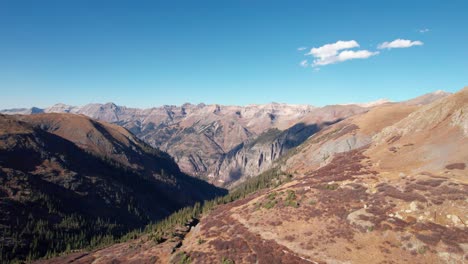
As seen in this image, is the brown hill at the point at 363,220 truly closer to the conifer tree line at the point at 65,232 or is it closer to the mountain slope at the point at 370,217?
the mountain slope at the point at 370,217

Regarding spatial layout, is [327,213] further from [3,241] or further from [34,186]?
[34,186]

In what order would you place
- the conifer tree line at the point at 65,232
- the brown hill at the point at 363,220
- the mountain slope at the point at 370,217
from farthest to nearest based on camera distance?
the conifer tree line at the point at 65,232, the brown hill at the point at 363,220, the mountain slope at the point at 370,217

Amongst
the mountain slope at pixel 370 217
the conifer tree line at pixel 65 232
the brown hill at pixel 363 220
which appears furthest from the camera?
the conifer tree line at pixel 65 232

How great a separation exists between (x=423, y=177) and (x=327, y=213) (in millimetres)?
32800

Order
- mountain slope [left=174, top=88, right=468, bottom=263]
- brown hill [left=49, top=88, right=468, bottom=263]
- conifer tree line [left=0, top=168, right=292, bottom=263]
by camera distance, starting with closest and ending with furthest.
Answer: mountain slope [left=174, top=88, right=468, bottom=263] → brown hill [left=49, top=88, right=468, bottom=263] → conifer tree line [left=0, top=168, right=292, bottom=263]

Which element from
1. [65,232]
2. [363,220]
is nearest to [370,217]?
[363,220]

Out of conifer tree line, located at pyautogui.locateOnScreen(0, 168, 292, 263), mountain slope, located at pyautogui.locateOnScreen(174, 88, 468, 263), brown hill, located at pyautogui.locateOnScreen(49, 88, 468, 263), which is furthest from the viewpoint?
conifer tree line, located at pyautogui.locateOnScreen(0, 168, 292, 263)

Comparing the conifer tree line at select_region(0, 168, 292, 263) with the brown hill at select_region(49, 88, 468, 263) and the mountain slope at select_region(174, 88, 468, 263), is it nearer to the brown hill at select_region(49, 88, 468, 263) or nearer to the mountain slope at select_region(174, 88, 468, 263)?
the brown hill at select_region(49, 88, 468, 263)

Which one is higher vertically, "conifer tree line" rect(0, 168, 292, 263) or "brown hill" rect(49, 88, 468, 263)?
"brown hill" rect(49, 88, 468, 263)

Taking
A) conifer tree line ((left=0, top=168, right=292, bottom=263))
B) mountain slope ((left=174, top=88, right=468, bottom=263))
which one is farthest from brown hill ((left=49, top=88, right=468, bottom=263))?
conifer tree line ((left=0, top=168, right=292, bottom=263))

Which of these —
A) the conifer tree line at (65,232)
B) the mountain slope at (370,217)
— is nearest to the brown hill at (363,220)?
the mountain slope at (370,217)

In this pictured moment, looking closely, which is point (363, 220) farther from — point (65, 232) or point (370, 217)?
point (65, 232)

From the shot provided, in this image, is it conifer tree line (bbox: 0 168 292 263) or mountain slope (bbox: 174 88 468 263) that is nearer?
mountain slope (bbox: 174 88 468 263)

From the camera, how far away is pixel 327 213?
71.2m
